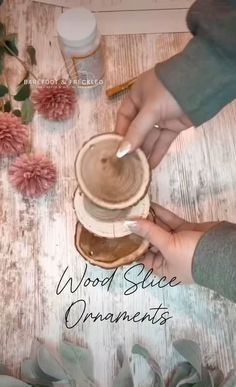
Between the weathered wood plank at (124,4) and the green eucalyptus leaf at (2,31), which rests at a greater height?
the weathered wood plank at (124,4)

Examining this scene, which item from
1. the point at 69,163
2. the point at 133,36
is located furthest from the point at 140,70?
the point at 69,163

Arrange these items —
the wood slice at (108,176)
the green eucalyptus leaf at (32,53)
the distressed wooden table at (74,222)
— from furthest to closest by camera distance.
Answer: the green eucalyptus leaf at (32,53), the distressed wooden table at (74,222), the wood slice at (108,176)

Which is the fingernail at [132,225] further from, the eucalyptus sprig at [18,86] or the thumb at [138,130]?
the eucalyptus sprig at [18,86]

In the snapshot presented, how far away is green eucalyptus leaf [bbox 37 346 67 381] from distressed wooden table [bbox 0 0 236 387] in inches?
1.2

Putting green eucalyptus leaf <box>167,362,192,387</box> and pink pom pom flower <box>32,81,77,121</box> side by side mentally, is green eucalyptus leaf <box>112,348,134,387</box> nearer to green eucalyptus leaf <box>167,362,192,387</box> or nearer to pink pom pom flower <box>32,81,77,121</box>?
green eucalyptus leaf <box>167,362,192,387</box>

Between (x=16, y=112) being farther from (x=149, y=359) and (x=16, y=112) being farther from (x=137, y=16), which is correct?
(x=149, y=359)

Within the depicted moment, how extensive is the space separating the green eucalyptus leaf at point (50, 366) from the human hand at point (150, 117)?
0.76 feet

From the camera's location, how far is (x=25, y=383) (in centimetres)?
51

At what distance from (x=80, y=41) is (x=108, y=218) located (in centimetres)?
21

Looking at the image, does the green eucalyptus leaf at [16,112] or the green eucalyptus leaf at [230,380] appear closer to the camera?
the green eucalyptus leaf at [230,380]

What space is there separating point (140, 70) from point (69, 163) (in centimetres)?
16

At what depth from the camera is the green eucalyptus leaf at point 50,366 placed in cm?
51

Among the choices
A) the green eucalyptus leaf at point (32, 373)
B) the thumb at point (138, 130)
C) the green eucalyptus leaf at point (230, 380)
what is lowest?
the green eucalyptus leaf at point (230, 380)

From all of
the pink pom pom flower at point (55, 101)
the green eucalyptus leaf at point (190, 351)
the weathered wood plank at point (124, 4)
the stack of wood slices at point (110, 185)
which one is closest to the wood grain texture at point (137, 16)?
the weathered wood plank at point (124, 4)
